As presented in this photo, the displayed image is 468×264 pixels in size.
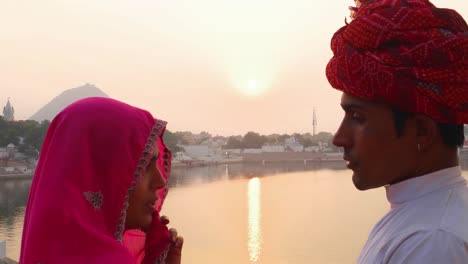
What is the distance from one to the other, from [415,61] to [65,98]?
72.1 m

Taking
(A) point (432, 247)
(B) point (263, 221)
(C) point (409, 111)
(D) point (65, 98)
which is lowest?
(B) point (263, 221)

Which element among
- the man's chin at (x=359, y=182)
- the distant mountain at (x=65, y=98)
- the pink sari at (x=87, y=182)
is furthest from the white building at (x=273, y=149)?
the distant mountain at (x=65, y=98)

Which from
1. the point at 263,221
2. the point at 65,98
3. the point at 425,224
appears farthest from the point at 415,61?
the point at 65,98

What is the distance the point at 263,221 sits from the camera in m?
10.9

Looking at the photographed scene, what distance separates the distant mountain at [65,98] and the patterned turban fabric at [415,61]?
214 ft

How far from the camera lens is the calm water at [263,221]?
7605 mm

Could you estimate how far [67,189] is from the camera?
0.54 m

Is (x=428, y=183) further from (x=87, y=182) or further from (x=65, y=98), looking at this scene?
(x=65, y=98)

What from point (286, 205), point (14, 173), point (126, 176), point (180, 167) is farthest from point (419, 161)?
point (180, 167)

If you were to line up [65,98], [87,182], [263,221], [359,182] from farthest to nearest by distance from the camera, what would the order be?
[65,98] < [263,221] < [87,182] < [359,182]

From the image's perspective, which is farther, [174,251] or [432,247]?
[174,251]

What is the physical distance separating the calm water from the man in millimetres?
6889

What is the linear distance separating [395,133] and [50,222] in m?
0.41

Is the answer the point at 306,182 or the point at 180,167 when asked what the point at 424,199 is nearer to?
the point at 306,182
